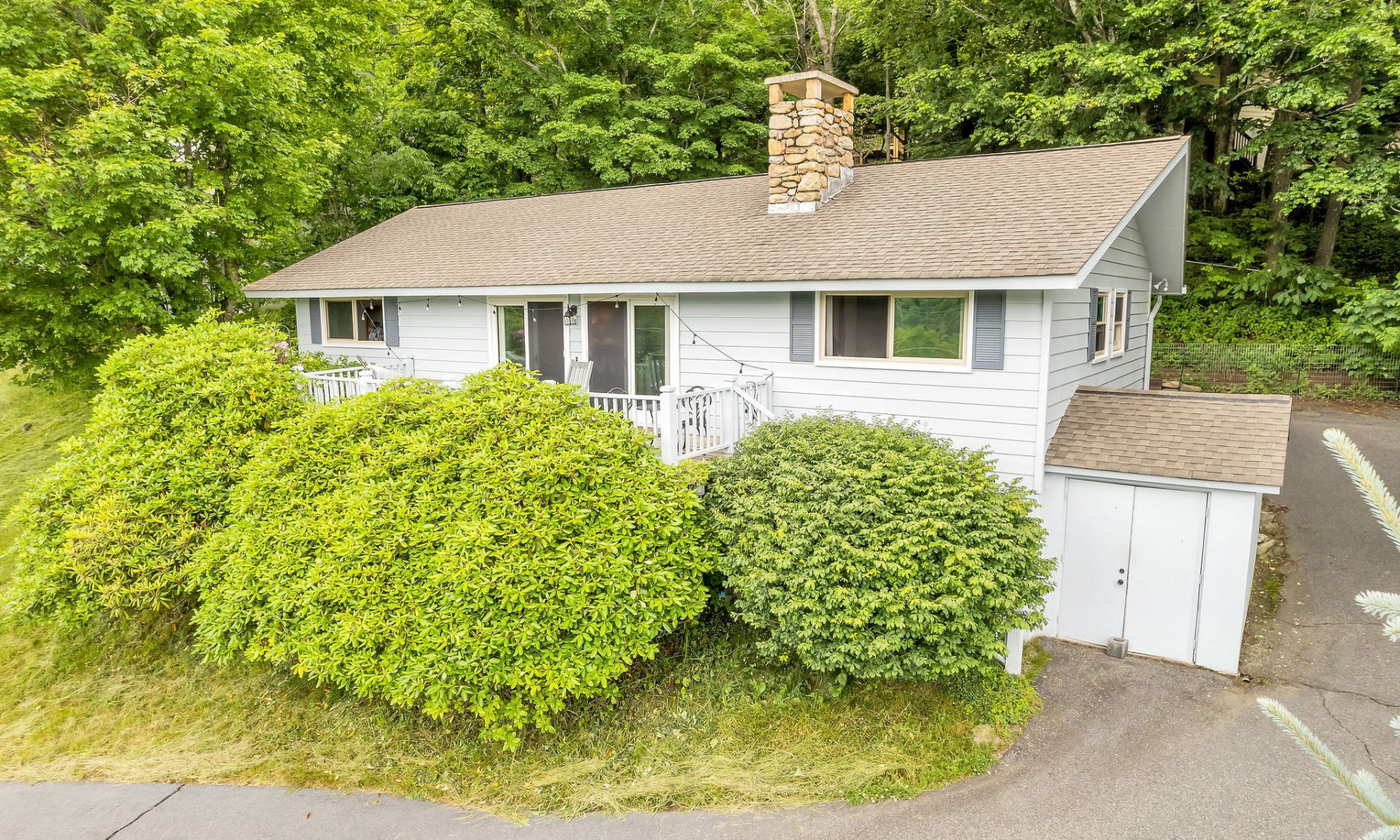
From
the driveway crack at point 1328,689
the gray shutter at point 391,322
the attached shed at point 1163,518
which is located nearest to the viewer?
the driveway crack at point 1328,689

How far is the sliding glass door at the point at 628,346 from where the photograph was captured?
35.2 ft

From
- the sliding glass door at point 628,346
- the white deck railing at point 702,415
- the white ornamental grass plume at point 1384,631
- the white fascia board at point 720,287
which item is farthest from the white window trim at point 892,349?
the white ornamental grass plume at point 1384,631

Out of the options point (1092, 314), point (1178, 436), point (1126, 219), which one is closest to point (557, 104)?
point (1092, 314)

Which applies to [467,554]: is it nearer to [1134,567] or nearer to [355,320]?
[1134,567]

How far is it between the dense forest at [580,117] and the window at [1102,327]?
324 inches

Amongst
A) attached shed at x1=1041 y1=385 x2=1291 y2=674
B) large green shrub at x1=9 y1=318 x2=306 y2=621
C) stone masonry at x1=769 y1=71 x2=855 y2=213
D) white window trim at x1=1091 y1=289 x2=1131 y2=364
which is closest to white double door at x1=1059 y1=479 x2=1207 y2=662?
attached shed at x1=1041 y1=385 x2=1291 y2=674

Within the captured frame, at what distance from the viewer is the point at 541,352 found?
1179 cm

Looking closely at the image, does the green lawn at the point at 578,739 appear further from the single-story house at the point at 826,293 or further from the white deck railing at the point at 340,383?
the white deck railing at the point at 340,383

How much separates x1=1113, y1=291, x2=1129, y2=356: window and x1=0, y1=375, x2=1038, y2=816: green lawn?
577 cm

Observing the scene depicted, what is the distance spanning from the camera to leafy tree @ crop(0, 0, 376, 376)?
1125 cm

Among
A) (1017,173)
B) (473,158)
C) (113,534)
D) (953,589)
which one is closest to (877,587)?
(953,589)

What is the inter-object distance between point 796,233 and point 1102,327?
4139 millimetres

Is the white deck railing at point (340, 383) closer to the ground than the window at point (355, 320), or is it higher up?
closer to the ground

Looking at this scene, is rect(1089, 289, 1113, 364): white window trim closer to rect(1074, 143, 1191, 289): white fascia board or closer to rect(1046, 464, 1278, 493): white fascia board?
rect(1074, 143, 1191, 289): white fascia board
